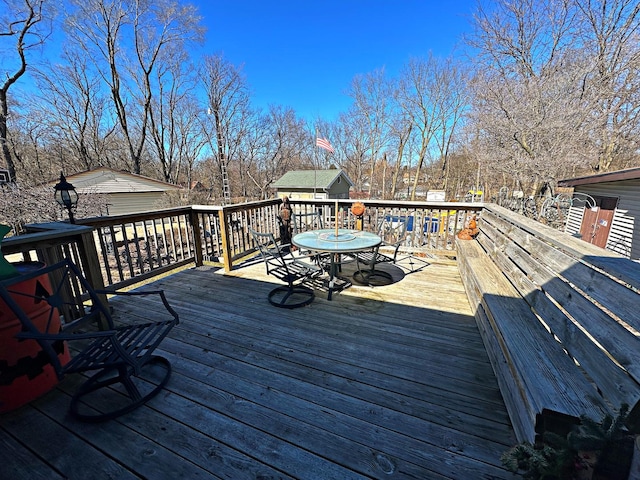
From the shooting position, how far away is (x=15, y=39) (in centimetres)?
1040

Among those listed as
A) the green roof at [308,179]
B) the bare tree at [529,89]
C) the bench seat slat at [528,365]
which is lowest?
the bench seat slat at [528,365]

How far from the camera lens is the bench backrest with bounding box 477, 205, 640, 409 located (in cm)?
107

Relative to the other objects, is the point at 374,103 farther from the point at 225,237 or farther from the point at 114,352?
the point at 114,352

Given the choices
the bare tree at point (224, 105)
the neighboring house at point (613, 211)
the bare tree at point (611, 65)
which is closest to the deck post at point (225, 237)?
the neighboring house at point (613, 211)

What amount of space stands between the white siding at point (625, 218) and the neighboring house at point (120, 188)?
17.2m

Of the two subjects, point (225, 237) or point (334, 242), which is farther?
point (225, 237)

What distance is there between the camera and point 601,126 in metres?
8.65

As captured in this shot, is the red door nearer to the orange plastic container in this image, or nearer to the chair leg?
the chair leg

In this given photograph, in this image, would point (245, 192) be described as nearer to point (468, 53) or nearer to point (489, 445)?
point (468, 53)

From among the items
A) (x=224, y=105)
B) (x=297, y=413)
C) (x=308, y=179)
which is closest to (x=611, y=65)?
(x=297, y=413)

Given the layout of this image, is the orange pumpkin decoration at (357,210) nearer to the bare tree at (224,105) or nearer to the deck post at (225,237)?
the deck post at (225,237)

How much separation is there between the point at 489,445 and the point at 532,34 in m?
12.9

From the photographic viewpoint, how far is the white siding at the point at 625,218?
271 inches

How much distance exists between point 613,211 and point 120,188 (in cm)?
1897
